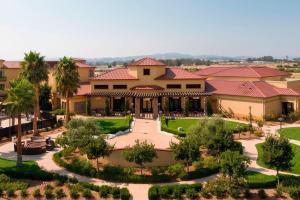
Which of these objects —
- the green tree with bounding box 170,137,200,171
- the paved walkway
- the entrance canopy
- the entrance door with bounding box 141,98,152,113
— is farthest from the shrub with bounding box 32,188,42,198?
the entrance door with bounding box 141,98,152,113

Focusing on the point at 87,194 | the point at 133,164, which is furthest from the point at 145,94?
the point at 87,194

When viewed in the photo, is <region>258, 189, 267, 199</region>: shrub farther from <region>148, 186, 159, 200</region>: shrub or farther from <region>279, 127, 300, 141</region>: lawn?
<region>279, 127, 300, 141</region>: lawn

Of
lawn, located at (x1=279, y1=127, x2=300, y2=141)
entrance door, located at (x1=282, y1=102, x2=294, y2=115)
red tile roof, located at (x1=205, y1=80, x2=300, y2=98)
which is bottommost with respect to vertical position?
lawn, located at (x1=279, y1=127, x2=300, y2=141)

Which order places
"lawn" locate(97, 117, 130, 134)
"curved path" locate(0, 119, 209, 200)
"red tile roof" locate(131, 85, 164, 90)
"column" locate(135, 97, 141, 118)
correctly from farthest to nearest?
"red tile roof" locate(131, 85, 164, 90)
"column" locate(135, 97, 141, 118)
"lawn" locate(97, 117, 130, 134)
"curved path" locate(0, 119, 209, 200)

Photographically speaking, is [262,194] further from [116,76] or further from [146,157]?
[116,76]

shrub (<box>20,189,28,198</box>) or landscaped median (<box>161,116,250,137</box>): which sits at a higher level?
landscaped median (<box>161,116,250,137</box>)

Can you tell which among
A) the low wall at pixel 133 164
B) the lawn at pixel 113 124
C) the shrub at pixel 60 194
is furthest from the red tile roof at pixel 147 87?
the shrub at pixel 60 194

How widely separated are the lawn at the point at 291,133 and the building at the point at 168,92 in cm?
881

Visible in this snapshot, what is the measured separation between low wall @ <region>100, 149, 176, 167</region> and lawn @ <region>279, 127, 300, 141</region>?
18.7 metres

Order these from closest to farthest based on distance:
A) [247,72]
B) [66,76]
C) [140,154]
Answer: [140,154], [66,76], [247,72]

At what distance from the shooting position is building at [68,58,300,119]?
63562mm

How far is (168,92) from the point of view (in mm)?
66750

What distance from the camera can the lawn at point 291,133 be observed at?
48.8 metres

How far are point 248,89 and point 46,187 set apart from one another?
4241 centimetres
